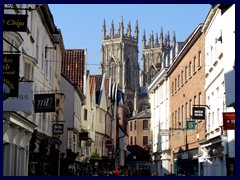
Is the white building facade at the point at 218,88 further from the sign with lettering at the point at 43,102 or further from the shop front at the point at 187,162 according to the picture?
the sign with lettering at the point at 43,102

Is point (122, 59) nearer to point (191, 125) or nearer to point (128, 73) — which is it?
point (128, 73)

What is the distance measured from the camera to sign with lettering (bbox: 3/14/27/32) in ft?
56.2

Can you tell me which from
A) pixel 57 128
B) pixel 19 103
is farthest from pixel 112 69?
pixel 19 103

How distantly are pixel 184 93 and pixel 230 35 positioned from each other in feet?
46.4

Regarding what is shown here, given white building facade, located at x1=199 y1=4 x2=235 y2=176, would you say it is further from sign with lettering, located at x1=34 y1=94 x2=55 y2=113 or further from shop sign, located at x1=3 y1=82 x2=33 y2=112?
shop sign, located at x1=3 y1=82 x2=33 y2=112

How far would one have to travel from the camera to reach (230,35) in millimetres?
23828

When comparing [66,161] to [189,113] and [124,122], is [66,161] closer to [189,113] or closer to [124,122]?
[189,113]

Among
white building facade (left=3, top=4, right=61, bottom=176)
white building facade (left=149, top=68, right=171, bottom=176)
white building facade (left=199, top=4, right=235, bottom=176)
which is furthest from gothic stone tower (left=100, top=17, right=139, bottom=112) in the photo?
white building facade (left=199, top=4, right=235, bottom=176)

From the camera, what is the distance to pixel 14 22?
56.6ft

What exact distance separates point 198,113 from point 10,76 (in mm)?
15154

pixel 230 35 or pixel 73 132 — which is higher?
pixel 230 35

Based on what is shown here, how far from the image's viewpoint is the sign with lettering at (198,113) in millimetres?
29391

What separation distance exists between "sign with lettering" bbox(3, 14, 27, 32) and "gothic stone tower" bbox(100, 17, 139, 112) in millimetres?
142146
